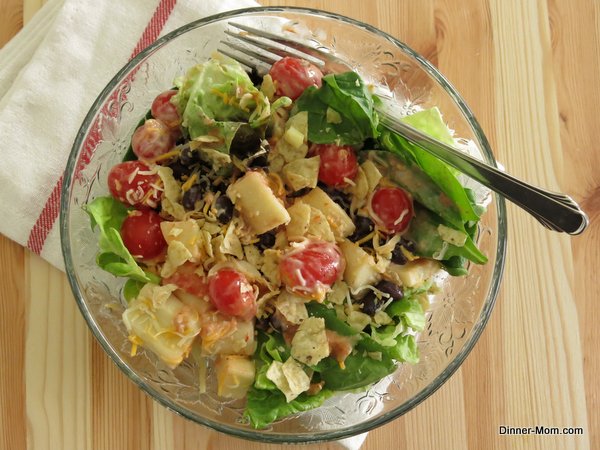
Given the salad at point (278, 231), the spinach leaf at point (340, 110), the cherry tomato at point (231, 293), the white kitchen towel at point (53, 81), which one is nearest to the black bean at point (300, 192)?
the salad at point (278, 231)

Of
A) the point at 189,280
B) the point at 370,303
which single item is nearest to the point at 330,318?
the point at 370,303

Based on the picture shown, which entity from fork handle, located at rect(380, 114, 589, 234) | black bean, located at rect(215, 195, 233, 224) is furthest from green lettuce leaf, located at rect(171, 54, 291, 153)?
fork handle, located at rect(380, 114, 589, 234)

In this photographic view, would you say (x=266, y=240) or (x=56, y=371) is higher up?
→ (x=266, y=240)

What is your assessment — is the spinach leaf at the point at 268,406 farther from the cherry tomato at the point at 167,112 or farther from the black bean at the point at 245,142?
the cherry tomato at the point at 167,112

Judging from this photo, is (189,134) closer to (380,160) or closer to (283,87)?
(283,87)

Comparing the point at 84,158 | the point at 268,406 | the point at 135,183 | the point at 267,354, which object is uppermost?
the point at 84,158

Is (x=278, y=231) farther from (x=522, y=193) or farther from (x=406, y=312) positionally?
(x=522, y=193)
